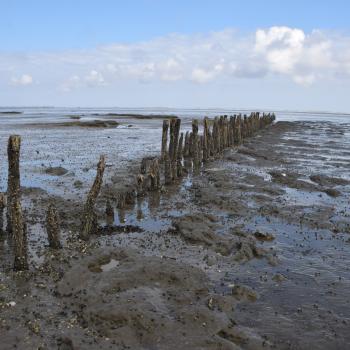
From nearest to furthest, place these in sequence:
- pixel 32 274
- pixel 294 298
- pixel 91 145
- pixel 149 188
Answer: pixel 294 298 → pixel 32 274 → pixel 149 188 → pixel 91 145

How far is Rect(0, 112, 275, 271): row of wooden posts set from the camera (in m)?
9.43

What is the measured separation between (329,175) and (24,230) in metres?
17.9

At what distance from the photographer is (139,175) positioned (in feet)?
54.9

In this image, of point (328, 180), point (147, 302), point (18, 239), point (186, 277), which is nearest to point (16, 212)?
point (18, 239)

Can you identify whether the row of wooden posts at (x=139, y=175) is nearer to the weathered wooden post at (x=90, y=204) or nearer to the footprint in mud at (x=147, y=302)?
the weathered wooden post at (x=90, y=204)

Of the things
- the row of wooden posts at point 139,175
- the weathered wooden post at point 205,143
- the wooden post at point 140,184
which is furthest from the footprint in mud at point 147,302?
the weathered wooden post at point 205,143

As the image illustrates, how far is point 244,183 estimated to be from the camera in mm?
20031

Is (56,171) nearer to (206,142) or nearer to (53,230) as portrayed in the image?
(206,142)

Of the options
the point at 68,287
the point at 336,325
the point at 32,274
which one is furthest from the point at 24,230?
the point at 336,325

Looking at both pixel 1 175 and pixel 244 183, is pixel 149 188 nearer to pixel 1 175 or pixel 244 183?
pixel 244 183

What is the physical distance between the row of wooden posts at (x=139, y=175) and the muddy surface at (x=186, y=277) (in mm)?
445

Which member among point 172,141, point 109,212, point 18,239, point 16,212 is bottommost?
point 109,212

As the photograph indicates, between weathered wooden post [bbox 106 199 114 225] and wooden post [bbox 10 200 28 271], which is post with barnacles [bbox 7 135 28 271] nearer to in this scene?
wooden post [bbox 10 200 28 271]

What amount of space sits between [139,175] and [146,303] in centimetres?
907
